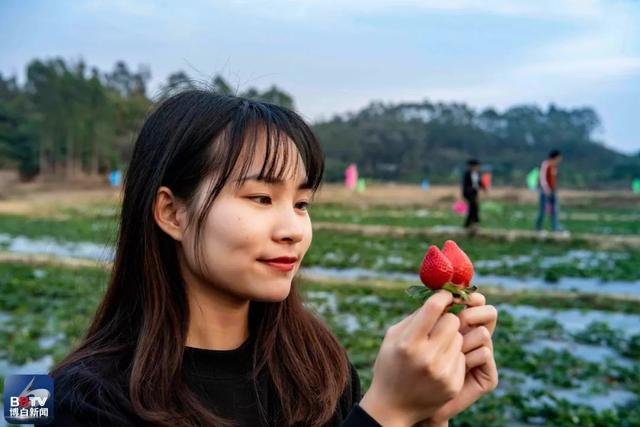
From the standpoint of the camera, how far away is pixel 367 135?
62031 millimetres

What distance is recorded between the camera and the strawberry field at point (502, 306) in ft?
15.7

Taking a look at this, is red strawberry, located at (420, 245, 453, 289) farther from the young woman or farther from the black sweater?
the black sweater

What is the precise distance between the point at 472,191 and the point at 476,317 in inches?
576

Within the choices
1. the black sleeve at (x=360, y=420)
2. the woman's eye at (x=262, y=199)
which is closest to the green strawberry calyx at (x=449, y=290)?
the black sleeve at (x=360, y=420)

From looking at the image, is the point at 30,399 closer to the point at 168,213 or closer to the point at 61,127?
the point at 168,213

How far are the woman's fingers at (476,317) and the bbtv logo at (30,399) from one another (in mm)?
925

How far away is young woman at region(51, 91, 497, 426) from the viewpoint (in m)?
1.41

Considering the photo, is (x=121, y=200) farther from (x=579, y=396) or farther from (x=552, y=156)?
(x=552, y=156)

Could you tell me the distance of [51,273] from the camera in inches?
427

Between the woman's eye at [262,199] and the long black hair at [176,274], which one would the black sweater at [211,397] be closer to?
the long black hair at [176,274]

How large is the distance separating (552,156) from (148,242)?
14638mm

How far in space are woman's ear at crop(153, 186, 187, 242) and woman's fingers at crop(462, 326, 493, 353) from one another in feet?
2.44

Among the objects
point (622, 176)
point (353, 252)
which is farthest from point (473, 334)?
point (622, 176)

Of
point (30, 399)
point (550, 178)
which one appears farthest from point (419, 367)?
point (550, 178)
